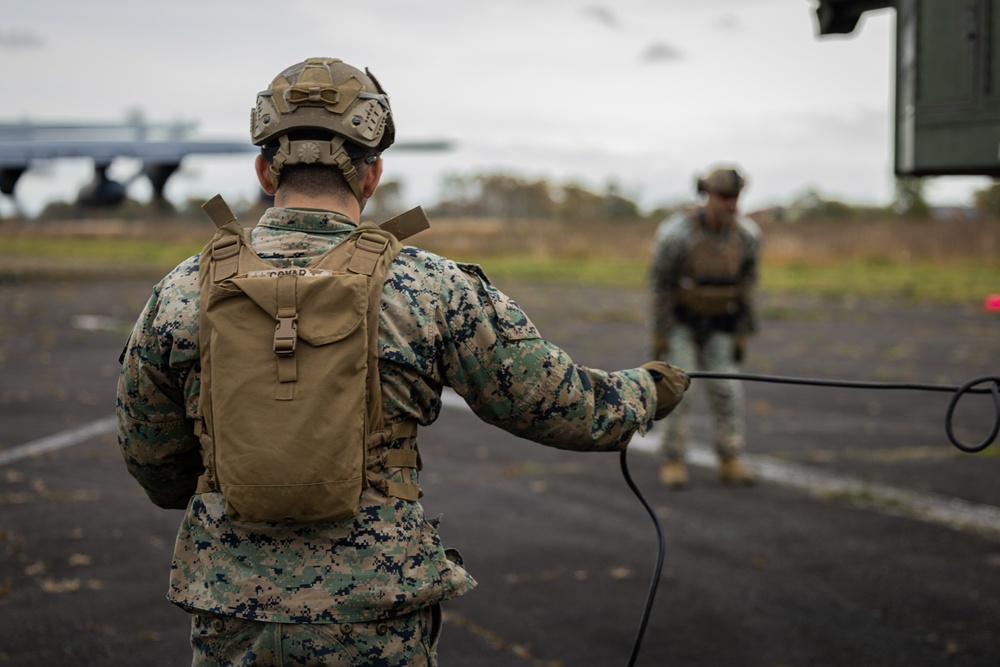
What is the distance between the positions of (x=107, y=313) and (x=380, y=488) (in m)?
19.2

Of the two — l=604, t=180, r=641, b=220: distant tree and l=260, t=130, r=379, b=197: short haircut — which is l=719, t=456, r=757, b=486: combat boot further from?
l=604, t=180, r=641, b=220: distant tree

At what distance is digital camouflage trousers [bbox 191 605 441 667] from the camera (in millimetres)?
2303

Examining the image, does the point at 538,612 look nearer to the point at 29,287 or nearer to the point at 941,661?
the point at 941,661

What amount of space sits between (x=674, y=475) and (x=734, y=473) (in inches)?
18.1

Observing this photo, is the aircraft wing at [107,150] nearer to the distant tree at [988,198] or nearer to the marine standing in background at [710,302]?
the marine standing in background at [710,302]

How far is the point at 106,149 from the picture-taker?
2020cm

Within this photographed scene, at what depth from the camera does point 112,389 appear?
11.6 metres

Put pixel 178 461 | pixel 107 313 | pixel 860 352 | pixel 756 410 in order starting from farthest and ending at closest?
pixel 107 313 → pixel 860 352 → pixel 756 410 → pixel 178 461

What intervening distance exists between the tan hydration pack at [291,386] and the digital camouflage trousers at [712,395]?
5.33 m

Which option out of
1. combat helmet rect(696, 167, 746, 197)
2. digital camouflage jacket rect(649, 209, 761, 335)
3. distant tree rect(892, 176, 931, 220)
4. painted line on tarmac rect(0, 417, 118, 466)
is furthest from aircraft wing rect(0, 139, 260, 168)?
distant tree rect(892, 176, 931, 220)

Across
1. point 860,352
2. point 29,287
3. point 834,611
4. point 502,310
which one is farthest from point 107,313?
→ point 502,310

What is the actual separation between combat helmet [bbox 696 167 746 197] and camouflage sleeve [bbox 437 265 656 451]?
501cm

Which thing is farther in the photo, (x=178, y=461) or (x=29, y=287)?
(x=29, y=287)

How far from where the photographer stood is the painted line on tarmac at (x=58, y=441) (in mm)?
8375
